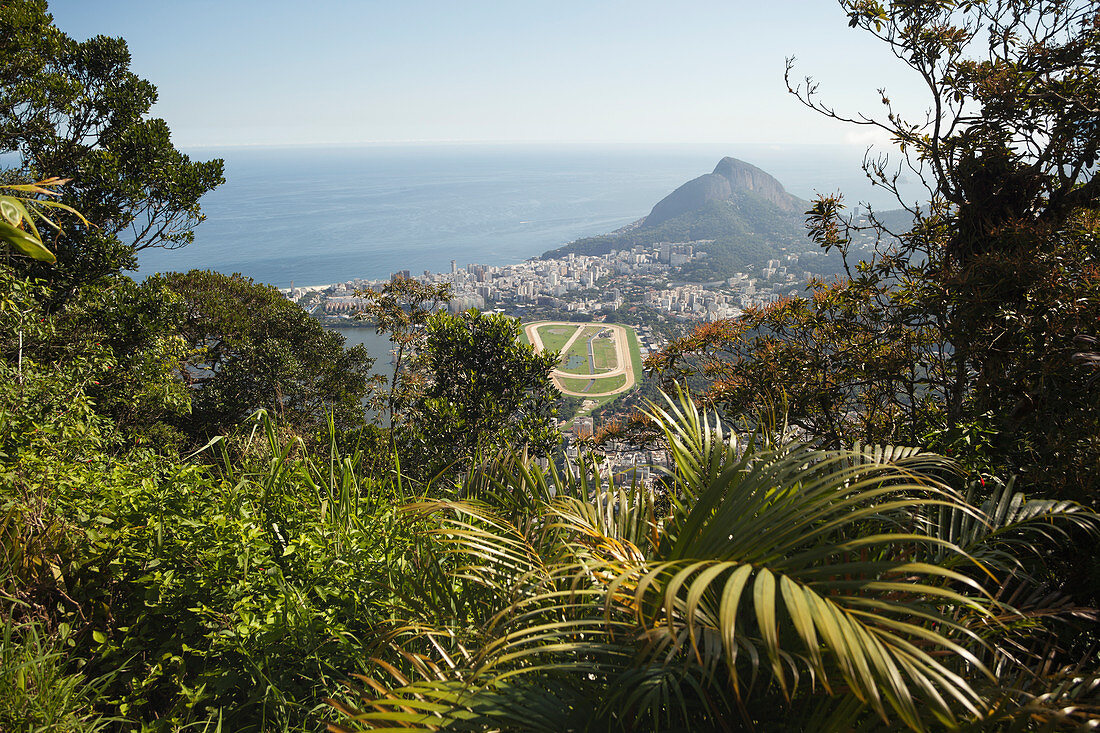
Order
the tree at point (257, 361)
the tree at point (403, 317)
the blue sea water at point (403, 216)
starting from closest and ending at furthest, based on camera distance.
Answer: the tree at point (257, 361), the tree at point (403, 317), the blue sea water at point (403, 216)

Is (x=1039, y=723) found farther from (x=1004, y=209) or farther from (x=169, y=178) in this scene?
(x=169, y=178)

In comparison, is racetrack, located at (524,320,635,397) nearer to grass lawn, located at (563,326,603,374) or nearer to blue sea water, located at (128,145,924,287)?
grass lawn, located at (563,326,603,374)

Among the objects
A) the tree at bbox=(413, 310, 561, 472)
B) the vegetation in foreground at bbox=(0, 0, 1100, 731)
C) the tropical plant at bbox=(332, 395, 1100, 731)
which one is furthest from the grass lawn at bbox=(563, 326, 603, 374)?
the tropical plant at bbox=(332, 395, 1100, 731)

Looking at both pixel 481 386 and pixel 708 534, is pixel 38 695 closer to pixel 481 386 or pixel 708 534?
pixel 708 534

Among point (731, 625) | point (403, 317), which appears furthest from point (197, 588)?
point (403, 317)

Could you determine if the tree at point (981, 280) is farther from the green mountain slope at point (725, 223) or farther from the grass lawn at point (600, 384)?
the green mountain slope at point (725, 223)

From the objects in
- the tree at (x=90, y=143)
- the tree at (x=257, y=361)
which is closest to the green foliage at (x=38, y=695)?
the tree at (x=90, y=143)

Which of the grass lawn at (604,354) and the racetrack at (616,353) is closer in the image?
Result: the racetrack at (616,353)
